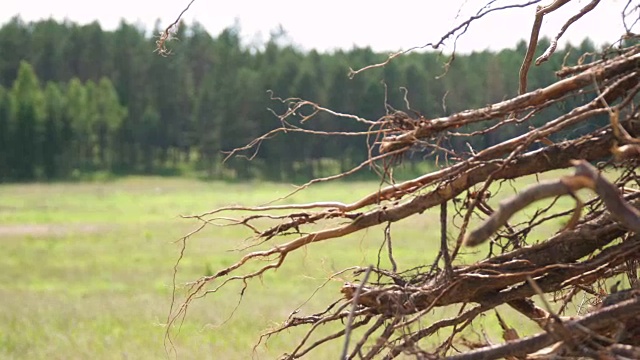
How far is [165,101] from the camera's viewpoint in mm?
83500

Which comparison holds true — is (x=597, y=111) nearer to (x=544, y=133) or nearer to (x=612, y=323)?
(x=544, y=133)

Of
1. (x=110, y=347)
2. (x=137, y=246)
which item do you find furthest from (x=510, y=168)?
(x=137, y=246)

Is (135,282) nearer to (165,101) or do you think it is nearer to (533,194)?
(533,194)

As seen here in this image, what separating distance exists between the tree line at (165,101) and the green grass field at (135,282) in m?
21.4

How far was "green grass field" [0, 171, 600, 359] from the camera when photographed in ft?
38.9

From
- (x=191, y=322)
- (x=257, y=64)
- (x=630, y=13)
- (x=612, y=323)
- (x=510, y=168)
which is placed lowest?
(x=191, y=322)

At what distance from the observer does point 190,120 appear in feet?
259

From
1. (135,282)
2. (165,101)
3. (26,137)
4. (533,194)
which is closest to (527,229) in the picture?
(533,194)

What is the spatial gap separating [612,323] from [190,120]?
77204mm

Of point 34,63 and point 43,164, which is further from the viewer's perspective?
point 34,63

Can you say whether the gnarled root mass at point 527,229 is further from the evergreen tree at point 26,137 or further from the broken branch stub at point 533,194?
the evergreen tree at point 26,137

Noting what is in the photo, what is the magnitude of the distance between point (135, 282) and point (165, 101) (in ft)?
218

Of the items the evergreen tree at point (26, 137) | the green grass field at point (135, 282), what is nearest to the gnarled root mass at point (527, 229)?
the green grass field at point (135, 282)

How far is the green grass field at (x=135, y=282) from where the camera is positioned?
11.9 m
